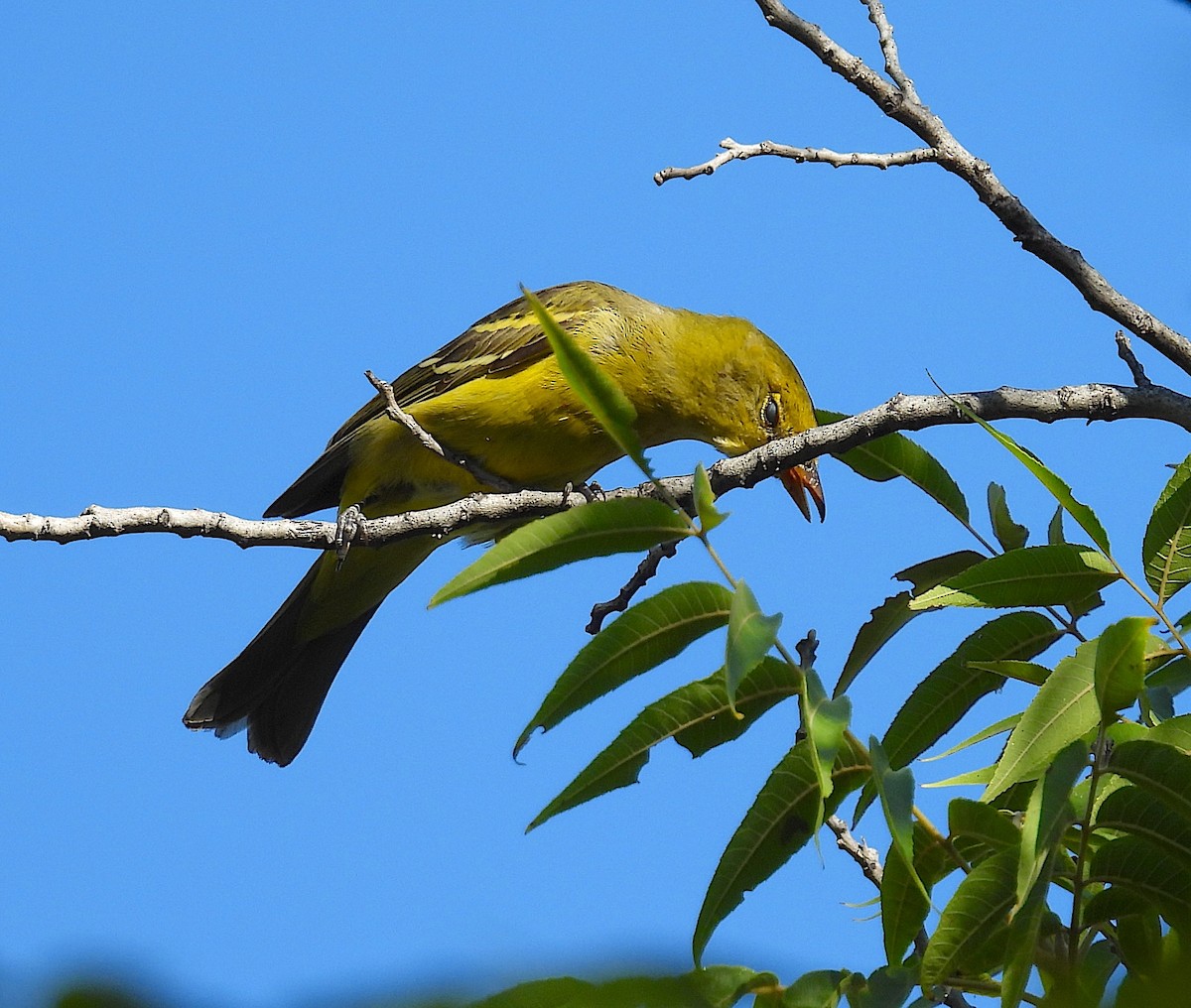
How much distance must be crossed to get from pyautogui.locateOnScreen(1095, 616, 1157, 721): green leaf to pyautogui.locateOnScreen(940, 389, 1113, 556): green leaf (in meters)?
0.57

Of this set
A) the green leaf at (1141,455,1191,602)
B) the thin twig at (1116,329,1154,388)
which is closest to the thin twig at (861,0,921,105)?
the thin twig at (1116,329,1154,388)

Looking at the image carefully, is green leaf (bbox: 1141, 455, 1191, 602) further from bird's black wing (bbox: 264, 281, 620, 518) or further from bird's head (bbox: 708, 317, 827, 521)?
bird's black wing (bbox: 264, 281, 620, 518)

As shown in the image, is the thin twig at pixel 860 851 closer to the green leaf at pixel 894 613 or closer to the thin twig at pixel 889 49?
the green leaf at pixel 894 613

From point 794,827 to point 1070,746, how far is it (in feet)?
1.77

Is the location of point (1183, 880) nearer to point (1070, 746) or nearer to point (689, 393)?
point (1070, 746)

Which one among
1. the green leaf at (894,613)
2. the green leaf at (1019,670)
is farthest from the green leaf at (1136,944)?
the green leaf at (894,613)

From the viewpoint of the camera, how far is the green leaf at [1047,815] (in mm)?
1731

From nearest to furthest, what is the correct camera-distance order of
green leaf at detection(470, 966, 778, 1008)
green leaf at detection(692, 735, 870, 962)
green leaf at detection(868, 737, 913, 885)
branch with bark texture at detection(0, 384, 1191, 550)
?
1. green leaf at detection(470, 966, 778, 1008)
2. green leaf at detection(868, 737, 913, 885)
3. green leaf at detection(692, 735, 870, 962)
4. branch with bark texture at detection(0, 384, 1191, 550)

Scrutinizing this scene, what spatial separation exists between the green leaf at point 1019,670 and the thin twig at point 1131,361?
1.17 meters

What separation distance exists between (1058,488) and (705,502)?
74 cm

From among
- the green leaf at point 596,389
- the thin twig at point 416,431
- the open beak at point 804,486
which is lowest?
the green leaf at point 596,389

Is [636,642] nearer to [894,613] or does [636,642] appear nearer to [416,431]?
[894,613]

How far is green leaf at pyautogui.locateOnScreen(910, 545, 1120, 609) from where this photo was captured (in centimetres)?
248

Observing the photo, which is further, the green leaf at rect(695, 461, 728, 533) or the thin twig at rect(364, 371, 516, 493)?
the thin twig at rect(364, 371, 516, 493)
